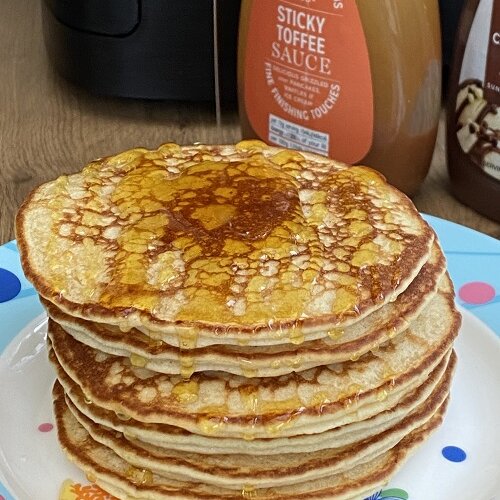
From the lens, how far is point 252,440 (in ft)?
2.66

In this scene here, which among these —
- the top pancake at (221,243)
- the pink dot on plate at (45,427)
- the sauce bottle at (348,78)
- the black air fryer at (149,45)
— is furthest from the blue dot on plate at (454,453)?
the black air fryer at (149,45)

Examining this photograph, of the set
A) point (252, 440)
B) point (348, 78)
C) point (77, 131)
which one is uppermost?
point (348, 78)

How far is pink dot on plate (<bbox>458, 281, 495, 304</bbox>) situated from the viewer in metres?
1.14

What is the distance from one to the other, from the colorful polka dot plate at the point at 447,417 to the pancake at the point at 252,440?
0.25 feet

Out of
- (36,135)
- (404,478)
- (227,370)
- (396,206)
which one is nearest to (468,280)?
(396,206)

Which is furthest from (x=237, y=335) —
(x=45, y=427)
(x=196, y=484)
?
(x=45, y=427)

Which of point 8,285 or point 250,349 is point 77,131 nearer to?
point 8,285

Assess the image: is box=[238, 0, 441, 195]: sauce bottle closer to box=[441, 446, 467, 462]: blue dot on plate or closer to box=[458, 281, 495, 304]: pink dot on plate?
box=[458, 281, 495, 304]: pink dot on plate

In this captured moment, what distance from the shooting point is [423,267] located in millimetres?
919

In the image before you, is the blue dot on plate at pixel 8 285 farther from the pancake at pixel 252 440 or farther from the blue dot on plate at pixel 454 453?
the blue dot on plate at pixel 454 453

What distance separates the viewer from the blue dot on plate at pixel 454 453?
929 millimetres

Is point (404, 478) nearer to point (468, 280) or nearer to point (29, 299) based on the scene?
point (468, 280)

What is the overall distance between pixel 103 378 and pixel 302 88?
2.05ft

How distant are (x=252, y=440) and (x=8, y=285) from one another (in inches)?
18.4
